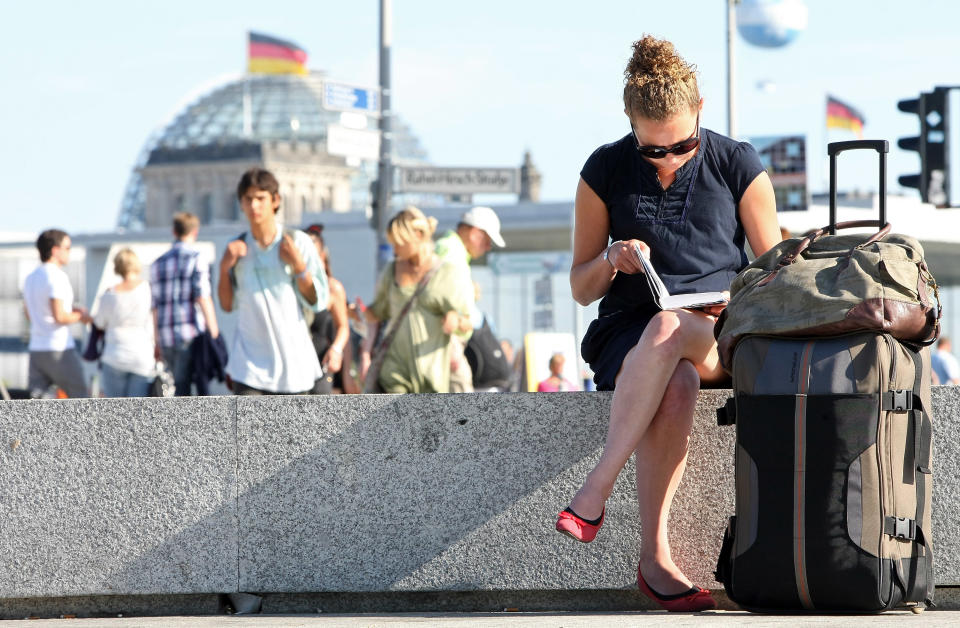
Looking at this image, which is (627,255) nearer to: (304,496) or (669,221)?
(669,221)

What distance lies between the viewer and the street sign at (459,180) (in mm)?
15117

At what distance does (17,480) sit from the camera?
15.3 ft

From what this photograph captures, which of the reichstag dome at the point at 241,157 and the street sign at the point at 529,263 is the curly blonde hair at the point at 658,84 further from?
the reichstag dome at the point at 241,157

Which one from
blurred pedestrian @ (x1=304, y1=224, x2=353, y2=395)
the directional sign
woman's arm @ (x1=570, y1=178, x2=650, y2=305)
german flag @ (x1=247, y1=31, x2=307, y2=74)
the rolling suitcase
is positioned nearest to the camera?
the rolling suitcase

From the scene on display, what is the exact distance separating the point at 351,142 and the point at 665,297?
35.7 feet

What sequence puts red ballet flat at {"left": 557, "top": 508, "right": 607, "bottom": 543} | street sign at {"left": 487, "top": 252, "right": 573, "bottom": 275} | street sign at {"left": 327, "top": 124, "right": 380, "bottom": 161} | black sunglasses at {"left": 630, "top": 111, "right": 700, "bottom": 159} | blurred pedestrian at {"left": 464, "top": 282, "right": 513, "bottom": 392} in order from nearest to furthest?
red ballet flat at {"left": 557, "top": 508, "right": 607, "bottom": 543}, black sunglasses at {"left": 630, "top": 111, "right": 700, "bottom": 159}, blurred pedestrian at {"left": 464, "top": 282, "right": 513, "bottom": 392}, street sign at {"left": 327, "top": 124, "right": 380, "bottom": 161}, street sign at {"left": 487, "top": 252, "right": 573, "bottom": 275}

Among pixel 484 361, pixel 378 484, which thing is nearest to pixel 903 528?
pixel 378 484

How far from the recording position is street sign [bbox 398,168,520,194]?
15.1 m

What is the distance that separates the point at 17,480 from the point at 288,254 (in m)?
1.95

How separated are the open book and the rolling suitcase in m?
0.31

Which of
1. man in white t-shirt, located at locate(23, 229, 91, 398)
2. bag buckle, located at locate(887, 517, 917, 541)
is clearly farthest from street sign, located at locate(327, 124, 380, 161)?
bag buckle, located at locate(887, 517, 917, 541)

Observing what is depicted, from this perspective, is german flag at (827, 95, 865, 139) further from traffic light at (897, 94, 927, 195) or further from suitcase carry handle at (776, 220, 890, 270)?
suitcase carry handle at (776, 220, 890, 270)

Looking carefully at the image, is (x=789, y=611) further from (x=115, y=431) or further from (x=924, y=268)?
(x=115, y=431)

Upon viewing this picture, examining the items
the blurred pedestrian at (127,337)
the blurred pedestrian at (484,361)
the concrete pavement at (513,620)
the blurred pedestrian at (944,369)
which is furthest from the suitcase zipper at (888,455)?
the blurred pedestrian at (944,369)
